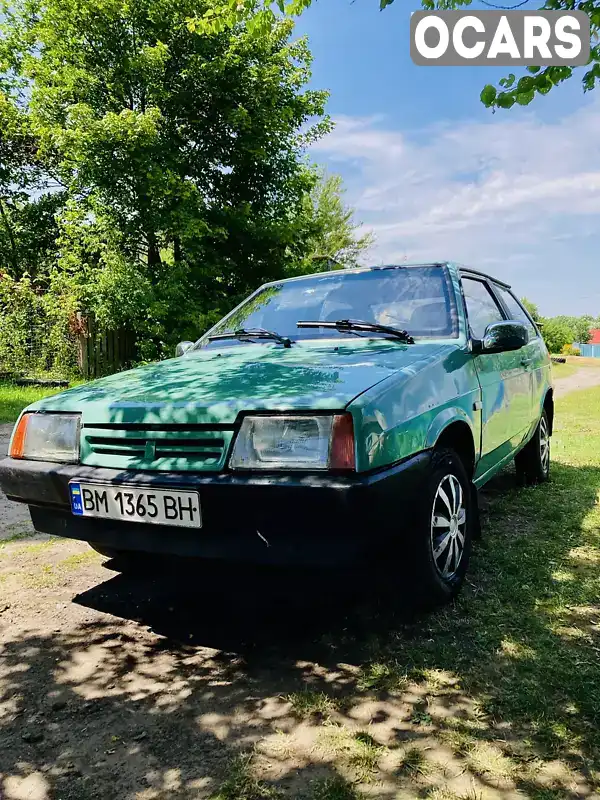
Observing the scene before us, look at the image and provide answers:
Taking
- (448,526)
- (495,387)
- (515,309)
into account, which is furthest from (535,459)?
(448,526)

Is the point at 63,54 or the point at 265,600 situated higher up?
the point at 63,54

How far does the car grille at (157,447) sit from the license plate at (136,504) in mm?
104

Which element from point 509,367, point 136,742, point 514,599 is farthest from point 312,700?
point 509,367

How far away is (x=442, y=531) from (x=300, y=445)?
97cm

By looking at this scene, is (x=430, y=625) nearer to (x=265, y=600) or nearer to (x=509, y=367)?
(x=265, y=600)

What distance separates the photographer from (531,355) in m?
4.78

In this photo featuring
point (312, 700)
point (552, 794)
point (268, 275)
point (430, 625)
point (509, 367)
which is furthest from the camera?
point (268, 275)

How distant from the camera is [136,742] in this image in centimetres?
195

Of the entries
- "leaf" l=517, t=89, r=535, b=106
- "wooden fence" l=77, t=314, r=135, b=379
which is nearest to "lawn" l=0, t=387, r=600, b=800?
"leaf" l=517, t=89, r=535, b=106

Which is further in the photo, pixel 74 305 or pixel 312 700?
pixel 74 305

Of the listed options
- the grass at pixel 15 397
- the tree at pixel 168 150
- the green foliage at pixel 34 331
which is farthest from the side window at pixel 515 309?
the green foliage at pixel 34 331

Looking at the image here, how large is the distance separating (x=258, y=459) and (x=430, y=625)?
115cm

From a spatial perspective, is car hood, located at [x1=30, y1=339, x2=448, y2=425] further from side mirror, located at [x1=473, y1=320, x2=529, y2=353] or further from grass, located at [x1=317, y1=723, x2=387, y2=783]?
grass, located at [x1=317, y1=723, x2=387, y2=783]

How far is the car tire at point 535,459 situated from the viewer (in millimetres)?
5195
